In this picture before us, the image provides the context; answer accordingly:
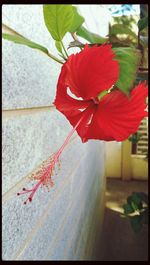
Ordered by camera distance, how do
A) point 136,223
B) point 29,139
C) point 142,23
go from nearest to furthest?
point 142,23
point 29,139
point 136,223

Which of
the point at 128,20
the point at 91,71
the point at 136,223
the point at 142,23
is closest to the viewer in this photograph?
the point at 91,71

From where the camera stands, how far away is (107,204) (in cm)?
459

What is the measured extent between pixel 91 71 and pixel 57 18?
10cm

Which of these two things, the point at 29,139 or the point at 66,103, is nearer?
the point at 66,103

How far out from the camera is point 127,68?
263 millimetres

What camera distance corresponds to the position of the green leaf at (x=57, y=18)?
33 cm

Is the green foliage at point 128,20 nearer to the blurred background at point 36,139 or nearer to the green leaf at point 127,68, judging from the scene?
the blurred background at point 36,139

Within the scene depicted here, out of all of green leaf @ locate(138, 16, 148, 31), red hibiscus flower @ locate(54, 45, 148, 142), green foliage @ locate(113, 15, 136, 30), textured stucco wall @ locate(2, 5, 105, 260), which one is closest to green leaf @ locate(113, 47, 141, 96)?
red hibiscus flower @ locate(54, 45, 148, 142)

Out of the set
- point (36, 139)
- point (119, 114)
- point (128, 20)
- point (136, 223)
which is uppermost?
point (128, 20)

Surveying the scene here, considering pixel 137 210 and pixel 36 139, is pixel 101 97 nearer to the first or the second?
pixel 36 139

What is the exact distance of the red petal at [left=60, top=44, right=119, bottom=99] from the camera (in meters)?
0.25

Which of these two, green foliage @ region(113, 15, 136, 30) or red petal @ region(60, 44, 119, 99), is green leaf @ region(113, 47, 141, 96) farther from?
green foliage @ region(113, 15, 136, 30)

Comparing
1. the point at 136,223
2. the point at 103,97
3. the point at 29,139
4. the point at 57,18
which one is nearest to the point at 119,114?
the point at 103,97
